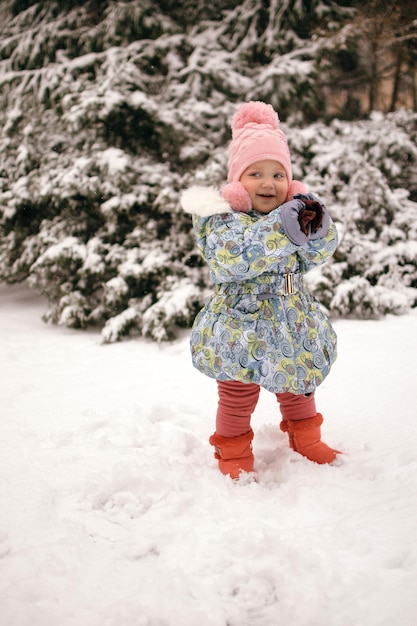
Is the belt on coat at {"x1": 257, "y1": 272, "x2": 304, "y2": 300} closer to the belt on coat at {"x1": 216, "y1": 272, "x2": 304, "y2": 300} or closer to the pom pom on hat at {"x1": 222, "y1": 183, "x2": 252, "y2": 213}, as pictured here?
the belt on coat at {"x1": 216, "y1": 272, "x2": 304, "y2": 300}

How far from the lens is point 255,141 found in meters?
1.77

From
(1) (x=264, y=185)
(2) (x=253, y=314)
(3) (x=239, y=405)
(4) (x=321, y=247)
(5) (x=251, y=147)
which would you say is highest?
(5) (x=251, y=147)

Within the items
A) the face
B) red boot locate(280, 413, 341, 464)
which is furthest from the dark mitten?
red boot locate(280, 413, 341, 464)

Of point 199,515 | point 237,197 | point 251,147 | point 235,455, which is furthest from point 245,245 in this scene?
point 199,515

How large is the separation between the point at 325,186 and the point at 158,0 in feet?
10.0

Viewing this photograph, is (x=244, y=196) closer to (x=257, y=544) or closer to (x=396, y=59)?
(x=257, y=544)

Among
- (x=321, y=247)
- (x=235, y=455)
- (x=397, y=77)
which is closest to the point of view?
(x=321, y=247)

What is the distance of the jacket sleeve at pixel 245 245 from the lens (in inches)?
61.8

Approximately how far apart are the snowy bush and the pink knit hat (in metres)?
2.34

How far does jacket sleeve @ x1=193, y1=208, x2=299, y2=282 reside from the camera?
157 cm

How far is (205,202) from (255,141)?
0.32 m

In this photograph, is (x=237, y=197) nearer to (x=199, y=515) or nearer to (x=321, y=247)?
(x=321, y=247)

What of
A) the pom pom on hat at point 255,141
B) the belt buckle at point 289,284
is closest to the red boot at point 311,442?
the belt buckle at point 289,284

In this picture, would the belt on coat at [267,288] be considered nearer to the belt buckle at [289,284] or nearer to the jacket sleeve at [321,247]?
the belt buckle at [289,284]
